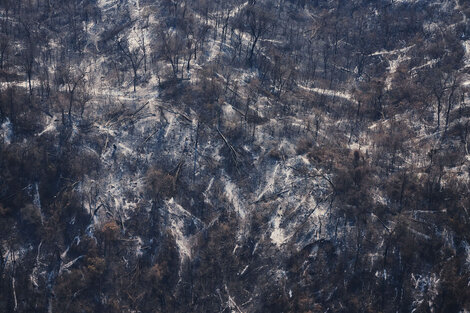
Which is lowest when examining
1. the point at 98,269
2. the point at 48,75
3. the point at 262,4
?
the point at 98,269

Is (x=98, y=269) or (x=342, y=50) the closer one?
(x=98, y=269)

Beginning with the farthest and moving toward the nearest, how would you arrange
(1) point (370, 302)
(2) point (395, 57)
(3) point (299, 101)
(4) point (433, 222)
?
1. (2) point (395, 57)
2. (3) point (299, 101)
3. (4) point (433, 222)
4. (1) point (370, 302)

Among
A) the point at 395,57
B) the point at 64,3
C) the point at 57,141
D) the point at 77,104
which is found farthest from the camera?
the point at 64,3

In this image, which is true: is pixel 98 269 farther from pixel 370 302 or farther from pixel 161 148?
pixel 370 302

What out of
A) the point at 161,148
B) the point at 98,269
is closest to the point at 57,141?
the point at 161,148

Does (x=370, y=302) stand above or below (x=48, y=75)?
below

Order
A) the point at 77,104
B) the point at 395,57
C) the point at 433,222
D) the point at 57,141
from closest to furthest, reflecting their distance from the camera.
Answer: the point at 433,222, the point at 57,141, the point at 77,104, the point at 395,57

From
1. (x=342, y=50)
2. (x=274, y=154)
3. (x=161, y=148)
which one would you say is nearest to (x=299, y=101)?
(x=274, y=154)

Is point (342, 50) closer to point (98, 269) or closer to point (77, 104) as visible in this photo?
point (77, 104)

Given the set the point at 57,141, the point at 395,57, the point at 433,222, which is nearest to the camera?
the point at 433,222
